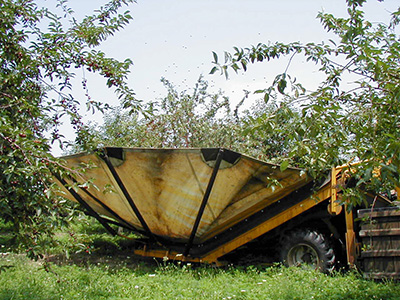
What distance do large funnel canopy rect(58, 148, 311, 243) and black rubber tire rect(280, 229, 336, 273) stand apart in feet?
2.38

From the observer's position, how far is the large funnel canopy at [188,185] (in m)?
6.15

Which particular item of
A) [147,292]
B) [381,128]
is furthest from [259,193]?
[381,128]

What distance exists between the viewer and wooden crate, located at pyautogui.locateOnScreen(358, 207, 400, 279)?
548 cm

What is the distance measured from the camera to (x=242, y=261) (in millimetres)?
8039

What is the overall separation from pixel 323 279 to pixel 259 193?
1577 millimetres

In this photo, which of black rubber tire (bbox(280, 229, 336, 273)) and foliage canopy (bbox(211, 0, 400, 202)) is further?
black rubber tire (bbox(280, 229, 336, 273))

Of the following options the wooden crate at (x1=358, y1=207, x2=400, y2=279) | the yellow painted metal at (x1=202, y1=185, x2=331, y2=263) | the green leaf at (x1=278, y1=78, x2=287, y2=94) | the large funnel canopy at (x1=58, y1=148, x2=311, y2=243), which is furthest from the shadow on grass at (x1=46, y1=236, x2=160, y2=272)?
the green leaf at (x1=278, y1=78, x2=287, y2=94)

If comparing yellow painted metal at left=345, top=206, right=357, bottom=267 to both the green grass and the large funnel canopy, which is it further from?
the large funnel canopy

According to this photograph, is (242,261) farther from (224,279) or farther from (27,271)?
(27,271)

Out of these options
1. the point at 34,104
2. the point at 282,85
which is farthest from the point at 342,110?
the point at 34,104

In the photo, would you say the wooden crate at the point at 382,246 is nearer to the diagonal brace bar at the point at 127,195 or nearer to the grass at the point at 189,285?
the grass at the point at 189,285

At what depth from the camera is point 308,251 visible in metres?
6.77

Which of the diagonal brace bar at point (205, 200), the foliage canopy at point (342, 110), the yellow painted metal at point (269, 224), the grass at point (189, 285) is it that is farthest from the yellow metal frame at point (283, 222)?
the foliage canopy at point (342, 110)

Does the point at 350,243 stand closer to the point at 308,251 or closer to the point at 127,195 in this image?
the point at 308,251
